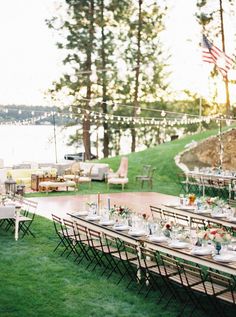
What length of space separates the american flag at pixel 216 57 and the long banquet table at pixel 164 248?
9894mm

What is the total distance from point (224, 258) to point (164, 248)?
124cm

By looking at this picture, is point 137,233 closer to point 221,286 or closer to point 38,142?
point 221,286

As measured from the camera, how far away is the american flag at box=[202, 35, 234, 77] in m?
19.3

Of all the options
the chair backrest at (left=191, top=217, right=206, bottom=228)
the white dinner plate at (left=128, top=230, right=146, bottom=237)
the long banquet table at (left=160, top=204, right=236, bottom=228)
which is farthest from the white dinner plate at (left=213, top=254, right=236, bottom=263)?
the long banquet table at (left=160, top=204, right=236, bottom=228)

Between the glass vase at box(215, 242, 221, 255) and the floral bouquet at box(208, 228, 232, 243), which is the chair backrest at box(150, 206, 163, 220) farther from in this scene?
the glass vase at box(215, 242, 221, 255)

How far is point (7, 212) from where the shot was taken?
42.6ft

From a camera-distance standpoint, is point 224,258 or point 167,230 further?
point 167,230

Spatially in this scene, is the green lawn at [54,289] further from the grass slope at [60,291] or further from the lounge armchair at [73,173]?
the lounge armchair at [73,173]

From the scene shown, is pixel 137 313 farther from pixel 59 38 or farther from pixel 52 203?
pixel 59 38

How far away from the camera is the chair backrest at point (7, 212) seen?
42.4ft

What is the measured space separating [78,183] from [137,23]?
14.6 metres

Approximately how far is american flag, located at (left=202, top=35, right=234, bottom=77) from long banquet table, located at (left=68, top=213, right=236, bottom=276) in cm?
989

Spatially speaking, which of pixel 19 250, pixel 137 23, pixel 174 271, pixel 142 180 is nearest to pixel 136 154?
pixel 142 180

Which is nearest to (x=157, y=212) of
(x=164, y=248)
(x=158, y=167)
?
(x=164, y=248)
